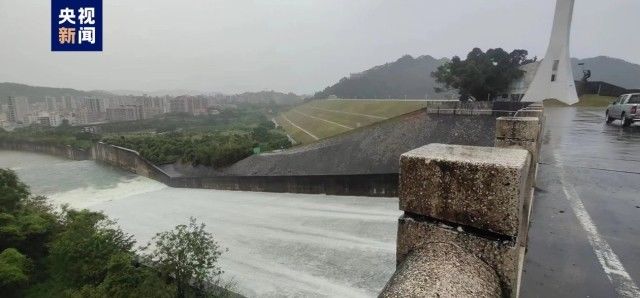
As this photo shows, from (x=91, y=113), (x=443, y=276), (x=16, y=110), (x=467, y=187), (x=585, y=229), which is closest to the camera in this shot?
(x=443, y=276)

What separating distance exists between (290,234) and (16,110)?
525 ft

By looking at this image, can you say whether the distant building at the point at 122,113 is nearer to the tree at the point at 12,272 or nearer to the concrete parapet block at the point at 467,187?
the tree at the point at 12,272

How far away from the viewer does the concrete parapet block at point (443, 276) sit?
110cm

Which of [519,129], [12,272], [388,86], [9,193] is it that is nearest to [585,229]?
[519,129]

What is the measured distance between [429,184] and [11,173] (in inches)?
1194

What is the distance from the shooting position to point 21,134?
76812 millimetres

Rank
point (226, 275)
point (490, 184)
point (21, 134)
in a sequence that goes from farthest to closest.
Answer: point (21, 134), point (226, 275), point (490, 184)

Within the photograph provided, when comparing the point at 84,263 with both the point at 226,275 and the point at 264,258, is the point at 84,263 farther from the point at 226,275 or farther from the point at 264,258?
the point at 264,258

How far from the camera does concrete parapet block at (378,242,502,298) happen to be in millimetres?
1102

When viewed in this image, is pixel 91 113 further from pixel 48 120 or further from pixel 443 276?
pixel 443 276

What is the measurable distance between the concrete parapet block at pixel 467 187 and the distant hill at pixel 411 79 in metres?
101

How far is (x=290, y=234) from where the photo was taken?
1345 cm

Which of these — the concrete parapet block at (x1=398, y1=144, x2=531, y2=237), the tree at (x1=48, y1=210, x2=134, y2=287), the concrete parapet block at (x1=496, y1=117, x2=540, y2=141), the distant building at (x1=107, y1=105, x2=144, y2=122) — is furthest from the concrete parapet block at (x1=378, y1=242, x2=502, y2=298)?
the distant building at (x1=107, y1=105, x2=144, y2=122)

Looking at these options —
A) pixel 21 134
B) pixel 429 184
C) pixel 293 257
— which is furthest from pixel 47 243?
pixel 21 134
